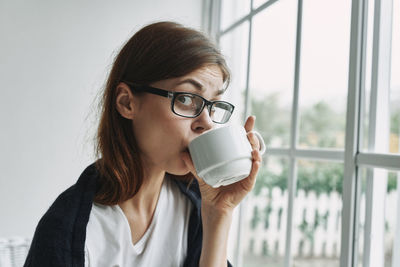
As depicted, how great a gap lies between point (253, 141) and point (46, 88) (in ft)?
4.04

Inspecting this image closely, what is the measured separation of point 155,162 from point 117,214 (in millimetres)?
189

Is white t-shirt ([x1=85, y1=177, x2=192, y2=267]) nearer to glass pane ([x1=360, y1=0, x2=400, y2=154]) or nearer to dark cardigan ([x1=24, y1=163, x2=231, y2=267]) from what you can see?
dark cardigan ([x1=24, y1=163, x2=231, y2=267])

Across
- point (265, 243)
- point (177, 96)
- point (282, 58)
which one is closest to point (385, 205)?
point (177, 96)

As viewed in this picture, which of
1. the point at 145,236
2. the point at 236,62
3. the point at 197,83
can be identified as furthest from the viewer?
the point at 236,62

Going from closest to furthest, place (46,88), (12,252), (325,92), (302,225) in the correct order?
(12,252), (46,88), (302,225), (325,92)

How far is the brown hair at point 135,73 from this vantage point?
880mm

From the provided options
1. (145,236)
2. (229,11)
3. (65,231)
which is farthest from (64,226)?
(229,11)

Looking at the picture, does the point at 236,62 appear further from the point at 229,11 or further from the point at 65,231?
the point at 65,231

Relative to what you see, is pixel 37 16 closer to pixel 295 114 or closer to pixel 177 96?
pixel 177 96

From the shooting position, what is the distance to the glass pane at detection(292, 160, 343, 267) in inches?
167

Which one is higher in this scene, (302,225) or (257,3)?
(257,3)

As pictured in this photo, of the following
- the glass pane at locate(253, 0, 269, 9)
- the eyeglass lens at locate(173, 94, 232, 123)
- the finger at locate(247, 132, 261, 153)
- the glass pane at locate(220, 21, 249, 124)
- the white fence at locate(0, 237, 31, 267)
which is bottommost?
the white fence at locate(0, 237, 31, 267)

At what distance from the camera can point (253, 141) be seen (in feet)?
2.82

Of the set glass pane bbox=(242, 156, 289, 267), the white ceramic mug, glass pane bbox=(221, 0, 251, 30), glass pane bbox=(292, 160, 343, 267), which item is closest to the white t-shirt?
the white ceramic mug
